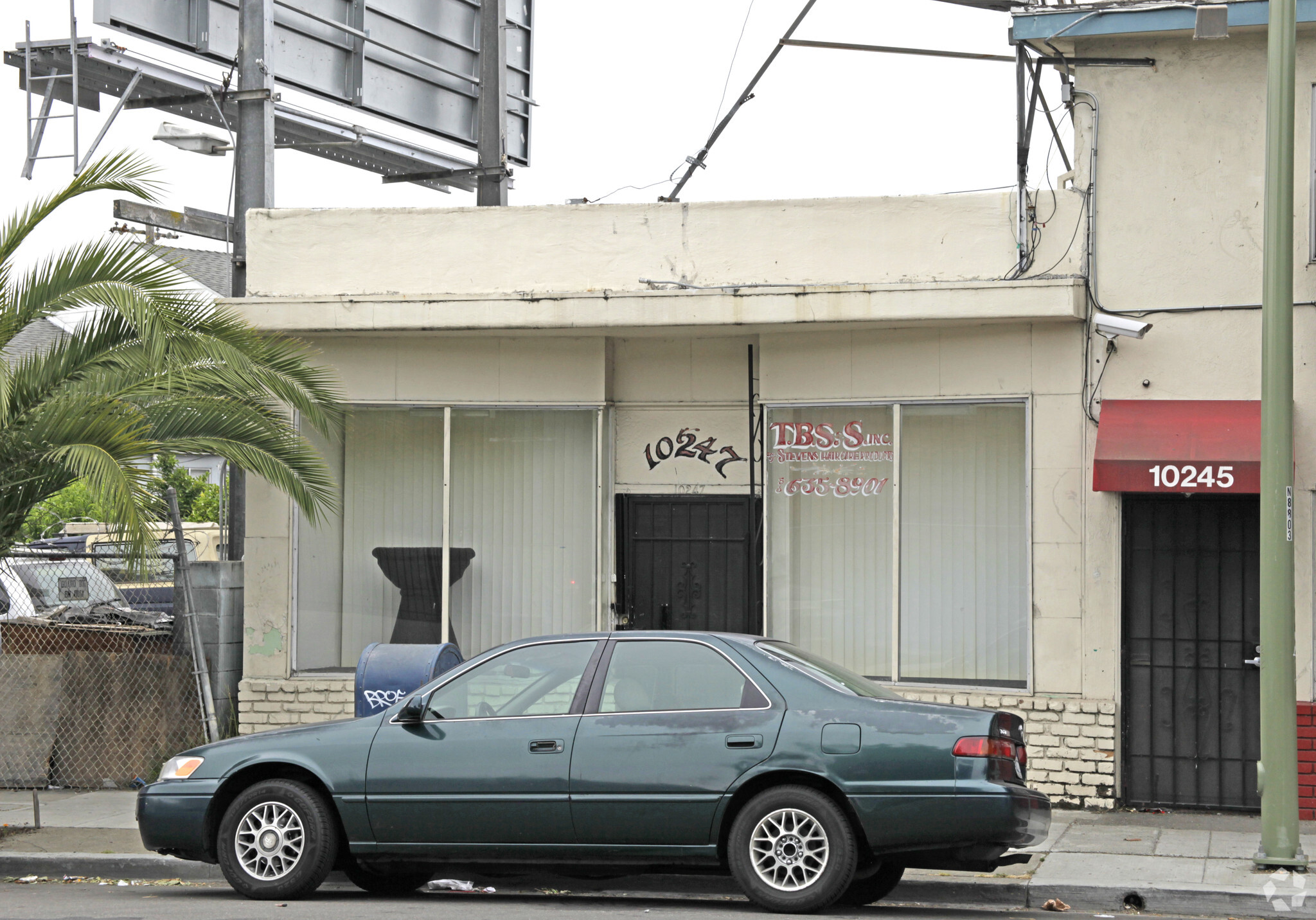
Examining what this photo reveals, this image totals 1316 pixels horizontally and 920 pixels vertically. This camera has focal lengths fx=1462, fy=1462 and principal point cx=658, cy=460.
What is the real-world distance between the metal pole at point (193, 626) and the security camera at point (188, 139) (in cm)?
353

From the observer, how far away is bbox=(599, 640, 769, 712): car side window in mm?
7359

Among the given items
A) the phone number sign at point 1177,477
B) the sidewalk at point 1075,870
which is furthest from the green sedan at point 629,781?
the phone number sign at point 1177,477

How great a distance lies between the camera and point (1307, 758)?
9945 millimetres

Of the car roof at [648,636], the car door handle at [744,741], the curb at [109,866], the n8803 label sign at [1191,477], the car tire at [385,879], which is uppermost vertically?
the n8803 label sign at [1191,477]

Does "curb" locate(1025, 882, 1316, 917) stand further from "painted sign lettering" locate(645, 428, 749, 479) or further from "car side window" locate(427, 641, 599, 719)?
"painted sign lettering" locate(645, 428, 749, 479)

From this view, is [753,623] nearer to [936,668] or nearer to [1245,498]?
[936,668]

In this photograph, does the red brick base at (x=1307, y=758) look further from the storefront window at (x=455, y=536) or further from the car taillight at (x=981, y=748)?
the storefront window at (x=455, y=536)

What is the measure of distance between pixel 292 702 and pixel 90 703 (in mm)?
1638

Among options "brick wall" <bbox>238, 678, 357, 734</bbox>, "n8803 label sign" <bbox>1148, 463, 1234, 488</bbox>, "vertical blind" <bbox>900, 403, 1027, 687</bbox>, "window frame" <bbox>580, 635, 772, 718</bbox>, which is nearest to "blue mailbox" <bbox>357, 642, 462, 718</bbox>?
"window frame" <bbox>580, 635, 772, 718</bbox>

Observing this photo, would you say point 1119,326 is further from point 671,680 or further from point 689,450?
point 671,680

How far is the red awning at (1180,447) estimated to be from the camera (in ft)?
31.8

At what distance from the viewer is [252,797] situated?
7.68 meters

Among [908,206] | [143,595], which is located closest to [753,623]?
[908,206]

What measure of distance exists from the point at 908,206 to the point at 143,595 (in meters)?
10.4
